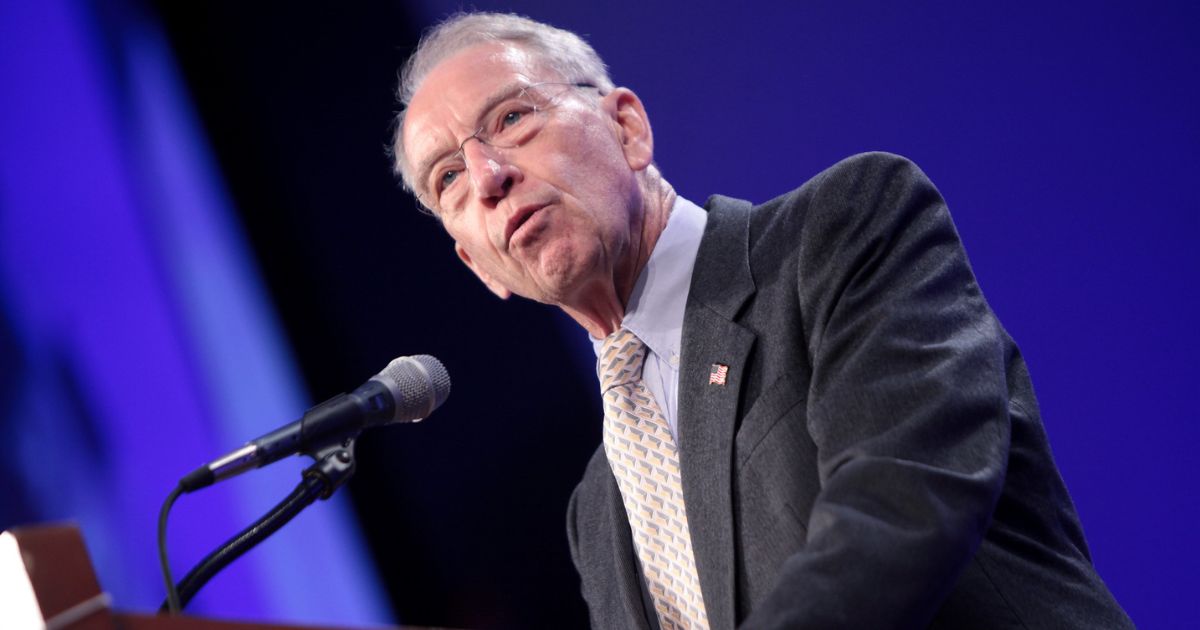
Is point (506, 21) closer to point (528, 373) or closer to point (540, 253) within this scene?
point (540, 253)

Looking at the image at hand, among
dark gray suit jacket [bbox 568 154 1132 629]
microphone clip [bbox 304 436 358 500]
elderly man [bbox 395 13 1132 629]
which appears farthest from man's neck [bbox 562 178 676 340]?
microphone clip [bbox 304 436 358 500]

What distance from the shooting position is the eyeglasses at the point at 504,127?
6.63 ft

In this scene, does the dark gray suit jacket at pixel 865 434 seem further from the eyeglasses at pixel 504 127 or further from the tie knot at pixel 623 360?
the eyeglasses at pixel 504 127

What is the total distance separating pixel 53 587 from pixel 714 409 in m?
1.00

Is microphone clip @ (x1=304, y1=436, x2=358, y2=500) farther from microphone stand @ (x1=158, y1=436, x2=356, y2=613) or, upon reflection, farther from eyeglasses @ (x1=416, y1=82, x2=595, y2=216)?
eyeglasses @ (x1=416, y1=82, x2=595, y2=216)

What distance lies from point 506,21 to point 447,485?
118 cm

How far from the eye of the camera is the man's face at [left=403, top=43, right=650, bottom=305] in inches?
76.1

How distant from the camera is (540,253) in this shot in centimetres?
194

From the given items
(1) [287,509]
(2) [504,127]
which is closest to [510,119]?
(2) [504,127]

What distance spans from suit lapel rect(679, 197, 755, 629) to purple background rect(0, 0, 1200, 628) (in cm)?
75

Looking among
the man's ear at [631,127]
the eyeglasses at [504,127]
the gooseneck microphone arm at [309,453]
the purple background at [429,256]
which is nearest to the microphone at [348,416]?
the gooseneck microphone arm at [309,453]

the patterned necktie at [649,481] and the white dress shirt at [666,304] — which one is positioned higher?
the white dress shirt at [666,304]

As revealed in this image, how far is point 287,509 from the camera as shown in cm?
140

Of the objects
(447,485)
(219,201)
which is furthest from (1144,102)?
(219,201)
